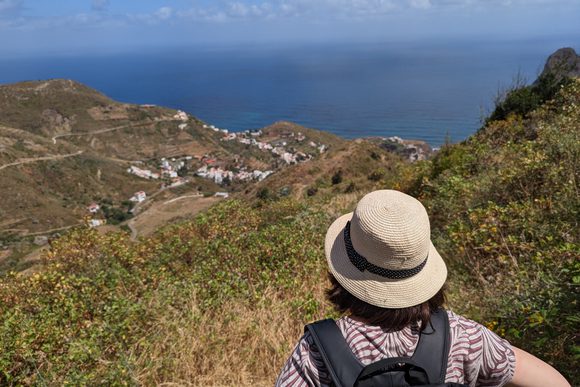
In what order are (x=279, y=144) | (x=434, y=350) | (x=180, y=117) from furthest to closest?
(x=180, y=117) < (x=279, y=144) < (x=434, y=350)

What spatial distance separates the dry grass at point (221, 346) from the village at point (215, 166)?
2348 inches

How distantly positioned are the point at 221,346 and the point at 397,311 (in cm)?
214

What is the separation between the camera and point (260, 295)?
12.5 ft

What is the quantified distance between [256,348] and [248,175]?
240 feet

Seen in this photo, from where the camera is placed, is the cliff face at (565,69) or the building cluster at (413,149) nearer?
the cliff face at (565,69)

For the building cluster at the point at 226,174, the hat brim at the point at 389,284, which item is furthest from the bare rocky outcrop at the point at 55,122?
the hat brim at the point at 389,284

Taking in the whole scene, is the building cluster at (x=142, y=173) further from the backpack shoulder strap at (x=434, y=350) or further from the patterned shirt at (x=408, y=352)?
the backpack shoulder strap at (x=434, y=350)

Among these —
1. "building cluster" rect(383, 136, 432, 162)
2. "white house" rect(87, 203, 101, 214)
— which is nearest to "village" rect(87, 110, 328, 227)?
"white house" rect(87, 203, 101, 214)

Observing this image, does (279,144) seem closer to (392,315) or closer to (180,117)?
(180,117)

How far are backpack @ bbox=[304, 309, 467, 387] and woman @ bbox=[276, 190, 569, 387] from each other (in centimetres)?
4

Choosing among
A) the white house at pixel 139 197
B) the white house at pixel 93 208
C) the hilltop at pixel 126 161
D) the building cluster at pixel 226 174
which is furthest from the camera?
the building cluster at pixel 226 174

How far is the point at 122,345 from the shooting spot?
327 cm

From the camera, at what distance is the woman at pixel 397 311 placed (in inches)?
49.2

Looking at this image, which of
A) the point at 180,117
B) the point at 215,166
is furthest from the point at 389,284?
the point at 180,117
